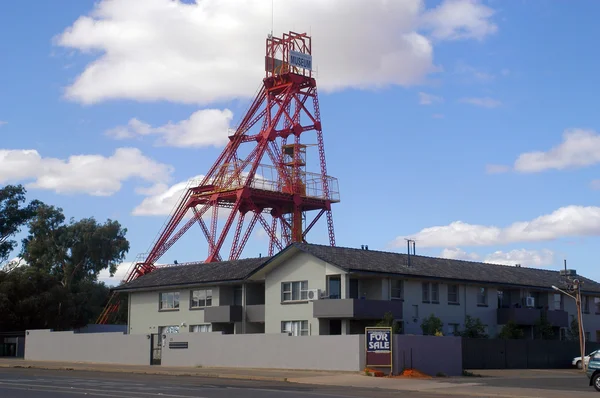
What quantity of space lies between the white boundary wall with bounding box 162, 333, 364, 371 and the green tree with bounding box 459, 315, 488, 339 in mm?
12733

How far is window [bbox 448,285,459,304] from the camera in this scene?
5381 centimetres

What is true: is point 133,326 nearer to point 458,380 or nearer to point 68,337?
point 68,337

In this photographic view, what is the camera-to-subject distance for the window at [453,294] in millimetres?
53812

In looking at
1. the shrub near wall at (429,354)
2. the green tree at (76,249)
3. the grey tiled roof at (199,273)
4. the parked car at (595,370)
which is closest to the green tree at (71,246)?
the green tree at (76,249)

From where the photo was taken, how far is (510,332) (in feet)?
173

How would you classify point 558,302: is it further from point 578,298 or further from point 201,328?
point 201,328

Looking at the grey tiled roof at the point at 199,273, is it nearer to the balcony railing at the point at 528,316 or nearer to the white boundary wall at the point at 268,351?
the white boundary wall at the point at 268,351

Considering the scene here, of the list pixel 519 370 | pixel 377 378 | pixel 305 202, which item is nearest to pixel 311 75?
pixel 305 202

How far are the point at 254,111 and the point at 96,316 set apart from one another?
2869 centimetres

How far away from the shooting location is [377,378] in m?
37.4

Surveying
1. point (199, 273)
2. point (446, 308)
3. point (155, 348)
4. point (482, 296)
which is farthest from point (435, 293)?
Result: point (155, 348)

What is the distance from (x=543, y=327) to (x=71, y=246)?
58.9 metres

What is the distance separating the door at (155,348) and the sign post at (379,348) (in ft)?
52.5

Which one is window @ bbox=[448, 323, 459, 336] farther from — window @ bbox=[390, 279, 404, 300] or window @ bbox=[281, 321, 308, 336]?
window @ bbox=[281, 321, 308, 336]
